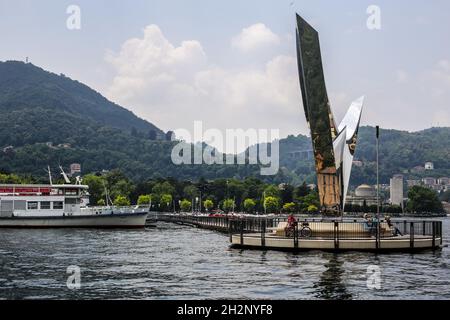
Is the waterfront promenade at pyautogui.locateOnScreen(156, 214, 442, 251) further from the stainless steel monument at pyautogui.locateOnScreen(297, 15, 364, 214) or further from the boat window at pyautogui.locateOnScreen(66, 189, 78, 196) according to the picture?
the boat window at pyautogui.locateOnScreen(66, 189, 78, 196)

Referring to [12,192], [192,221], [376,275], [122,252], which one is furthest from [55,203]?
[376,275]

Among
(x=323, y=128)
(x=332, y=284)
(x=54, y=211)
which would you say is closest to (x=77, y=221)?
(x=54, y=211)

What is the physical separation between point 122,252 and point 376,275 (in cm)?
2609

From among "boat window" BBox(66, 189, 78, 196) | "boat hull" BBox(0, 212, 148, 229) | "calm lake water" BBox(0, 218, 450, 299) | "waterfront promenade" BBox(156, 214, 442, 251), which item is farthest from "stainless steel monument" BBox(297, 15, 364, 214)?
"boat window" BBox(66, 189, 78, 196)

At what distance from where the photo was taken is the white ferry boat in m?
109

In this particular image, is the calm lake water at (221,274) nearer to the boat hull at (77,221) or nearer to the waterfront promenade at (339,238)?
the waterfront promenade at (339,238)

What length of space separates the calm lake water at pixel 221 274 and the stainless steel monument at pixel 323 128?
40.1ft

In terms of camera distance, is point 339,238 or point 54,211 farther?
point 54,211

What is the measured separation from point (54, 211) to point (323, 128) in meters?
65.0

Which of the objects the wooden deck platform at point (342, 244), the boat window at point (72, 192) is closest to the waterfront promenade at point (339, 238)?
the wooden deck platform at point (342, 244)

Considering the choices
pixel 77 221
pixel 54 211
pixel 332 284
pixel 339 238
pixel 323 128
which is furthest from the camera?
pixel 54 211

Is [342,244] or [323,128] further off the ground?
[323,128]

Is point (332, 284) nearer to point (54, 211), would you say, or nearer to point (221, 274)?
point (221, 274)

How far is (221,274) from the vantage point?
38.1m
